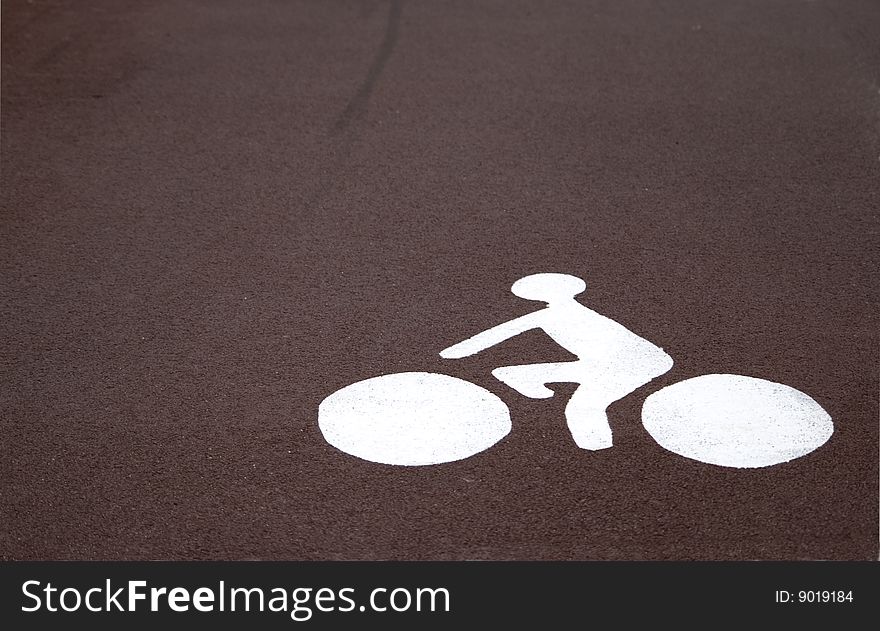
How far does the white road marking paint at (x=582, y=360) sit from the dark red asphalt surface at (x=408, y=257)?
79mm

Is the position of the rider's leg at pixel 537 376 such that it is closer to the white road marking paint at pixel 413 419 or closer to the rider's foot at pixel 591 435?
the white road marking paint at pixel 413 419

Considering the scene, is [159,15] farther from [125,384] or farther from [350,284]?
[125,384]

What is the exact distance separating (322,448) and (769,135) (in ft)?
14.9

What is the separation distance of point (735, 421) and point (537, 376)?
85cm

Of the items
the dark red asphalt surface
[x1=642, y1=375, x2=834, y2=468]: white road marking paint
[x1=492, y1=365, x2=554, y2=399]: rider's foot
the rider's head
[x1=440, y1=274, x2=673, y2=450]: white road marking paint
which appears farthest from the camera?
the rider's head

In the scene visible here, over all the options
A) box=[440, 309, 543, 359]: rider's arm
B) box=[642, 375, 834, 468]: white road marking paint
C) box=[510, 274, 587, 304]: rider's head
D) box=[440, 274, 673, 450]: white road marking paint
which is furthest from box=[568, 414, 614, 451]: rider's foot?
box=[510, 274, 587, 304]: rider's head

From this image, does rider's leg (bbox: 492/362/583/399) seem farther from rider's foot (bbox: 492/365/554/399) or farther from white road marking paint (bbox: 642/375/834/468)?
white road marking paint (bbox: 642/375/834/468)

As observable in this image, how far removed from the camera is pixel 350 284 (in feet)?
17.6

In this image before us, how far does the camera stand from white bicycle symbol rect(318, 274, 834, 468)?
161 inches

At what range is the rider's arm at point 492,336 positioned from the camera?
15.6 feet

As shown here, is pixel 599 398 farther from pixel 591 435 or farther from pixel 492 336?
pixel 492 336

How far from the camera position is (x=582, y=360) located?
4.69 m

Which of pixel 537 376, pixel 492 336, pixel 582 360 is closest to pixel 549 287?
pixel 492 336

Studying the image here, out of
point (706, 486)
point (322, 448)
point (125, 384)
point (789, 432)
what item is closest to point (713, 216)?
point (789, 432)
